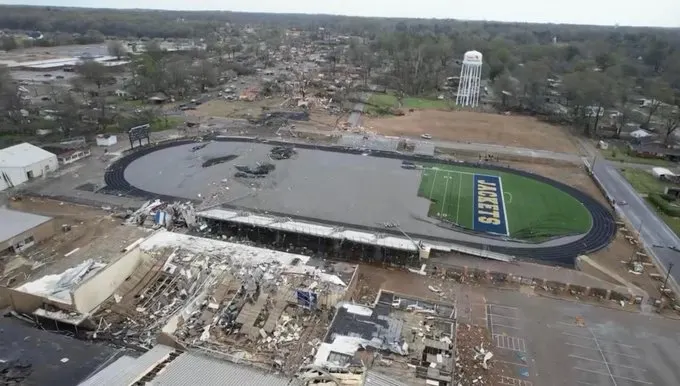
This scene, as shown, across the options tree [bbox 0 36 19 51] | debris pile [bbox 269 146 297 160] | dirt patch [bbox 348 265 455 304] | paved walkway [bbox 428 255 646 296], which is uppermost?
tree [bbox 0 36 19 51]

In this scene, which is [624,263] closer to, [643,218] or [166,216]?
[643,218]

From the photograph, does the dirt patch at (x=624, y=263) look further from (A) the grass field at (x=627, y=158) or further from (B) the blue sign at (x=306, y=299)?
(A) the grass field at (x=627, y=158)

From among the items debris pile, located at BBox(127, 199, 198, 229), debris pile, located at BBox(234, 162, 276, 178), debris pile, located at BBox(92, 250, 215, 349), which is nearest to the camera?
debris pile, located at BBox(92, 250, 215, 349)

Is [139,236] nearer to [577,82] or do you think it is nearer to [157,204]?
[157,204]

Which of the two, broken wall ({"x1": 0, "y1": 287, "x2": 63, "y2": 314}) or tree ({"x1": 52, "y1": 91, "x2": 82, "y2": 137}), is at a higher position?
tree ({"x1": 52, "y1": 91, "x2": 82, "y2": 137})

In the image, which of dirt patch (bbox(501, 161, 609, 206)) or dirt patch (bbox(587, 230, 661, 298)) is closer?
dirt patch (bbox(587, 230, 661, 298))

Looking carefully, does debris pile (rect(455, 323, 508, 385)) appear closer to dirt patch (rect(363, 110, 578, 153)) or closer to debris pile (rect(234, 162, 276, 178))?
debris pile (rect(234, 162, 276, 178))

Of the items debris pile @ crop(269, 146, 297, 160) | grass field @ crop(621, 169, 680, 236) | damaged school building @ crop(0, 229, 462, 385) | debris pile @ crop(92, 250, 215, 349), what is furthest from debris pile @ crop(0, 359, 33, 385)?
grass field @ crop(621, 169, 680, 236)

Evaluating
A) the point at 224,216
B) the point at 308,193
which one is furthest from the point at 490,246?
the point at 224,216

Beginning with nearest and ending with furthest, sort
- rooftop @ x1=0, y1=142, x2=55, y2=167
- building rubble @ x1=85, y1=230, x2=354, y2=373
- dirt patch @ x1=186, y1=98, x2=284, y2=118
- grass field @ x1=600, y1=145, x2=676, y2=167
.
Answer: building rubble @ x1=85, y1=230, x2=354, y2=373 → rooftop @ x1=0, y1=142, x2=55, y2=167 → grass field @ x1=600, y1=145, x2=676, y2=167 → dirt patch @ x1=186, y1=98, x2=284, y2=118
